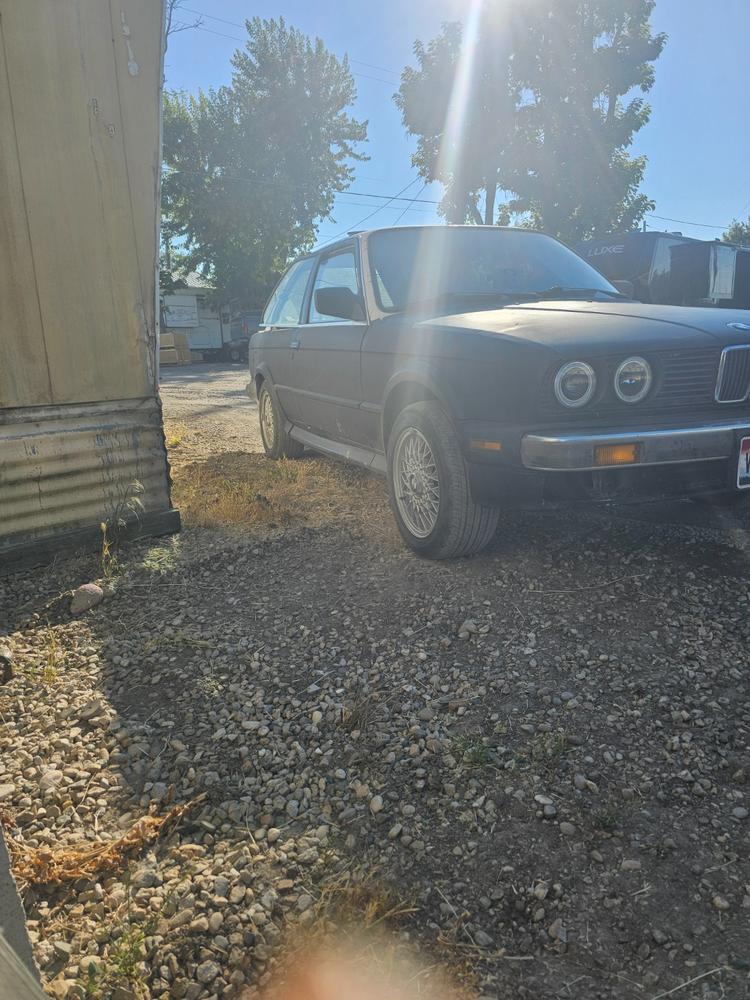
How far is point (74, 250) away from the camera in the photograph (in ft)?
10.7

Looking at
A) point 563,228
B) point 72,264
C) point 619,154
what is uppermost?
point 619,154

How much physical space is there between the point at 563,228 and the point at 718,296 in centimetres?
1408

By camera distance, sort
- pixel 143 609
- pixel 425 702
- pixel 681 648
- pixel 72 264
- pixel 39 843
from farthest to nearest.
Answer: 1. pixel 72 264
2. pixel 143 609
3. pixel 681 648
4. pixel 425 702
5. pixel 39 843

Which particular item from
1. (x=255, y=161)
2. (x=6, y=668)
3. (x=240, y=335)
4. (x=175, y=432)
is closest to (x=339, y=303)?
(x=6, y=668)

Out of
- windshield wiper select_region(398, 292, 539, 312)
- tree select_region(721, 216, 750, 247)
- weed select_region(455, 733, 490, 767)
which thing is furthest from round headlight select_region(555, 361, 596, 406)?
tree select_region(721, 216, 750, 247)

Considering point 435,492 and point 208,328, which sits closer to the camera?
point 435,492

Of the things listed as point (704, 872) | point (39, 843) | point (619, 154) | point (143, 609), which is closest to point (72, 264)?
point (143, 609)

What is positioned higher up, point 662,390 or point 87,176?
point 87,176

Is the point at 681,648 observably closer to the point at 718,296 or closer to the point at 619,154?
the point at 718,296

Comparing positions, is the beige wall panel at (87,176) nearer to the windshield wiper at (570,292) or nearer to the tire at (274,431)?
the tire at (274,431)

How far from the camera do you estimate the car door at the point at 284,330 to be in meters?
5.09

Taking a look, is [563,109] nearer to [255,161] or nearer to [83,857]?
[255,161]

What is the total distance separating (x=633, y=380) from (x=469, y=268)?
4.87ft

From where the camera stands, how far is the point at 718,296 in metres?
10.5
